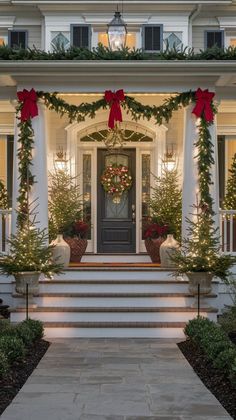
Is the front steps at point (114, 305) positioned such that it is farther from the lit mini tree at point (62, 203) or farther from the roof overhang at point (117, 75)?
the roof overhang at point (117, 75)

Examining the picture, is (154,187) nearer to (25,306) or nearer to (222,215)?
(222,215)

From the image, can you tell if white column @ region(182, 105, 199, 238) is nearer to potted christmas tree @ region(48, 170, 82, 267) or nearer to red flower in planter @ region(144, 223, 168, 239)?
red flower in planter @ region(144, 223, 168, 239)

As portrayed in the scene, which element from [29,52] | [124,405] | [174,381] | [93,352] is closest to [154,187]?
[29,52]

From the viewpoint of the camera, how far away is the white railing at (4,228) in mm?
12678

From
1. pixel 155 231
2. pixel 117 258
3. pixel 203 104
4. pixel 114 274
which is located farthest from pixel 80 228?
pixel 203 104

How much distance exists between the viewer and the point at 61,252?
486 inches

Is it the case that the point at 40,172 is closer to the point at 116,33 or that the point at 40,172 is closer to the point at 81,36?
the point at 116,33

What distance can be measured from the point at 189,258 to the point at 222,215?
6.75 ft

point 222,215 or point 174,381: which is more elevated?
point 222,215

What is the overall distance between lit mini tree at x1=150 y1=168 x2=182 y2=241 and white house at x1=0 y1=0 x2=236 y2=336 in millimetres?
356

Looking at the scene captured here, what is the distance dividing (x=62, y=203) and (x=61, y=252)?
1.67 metres

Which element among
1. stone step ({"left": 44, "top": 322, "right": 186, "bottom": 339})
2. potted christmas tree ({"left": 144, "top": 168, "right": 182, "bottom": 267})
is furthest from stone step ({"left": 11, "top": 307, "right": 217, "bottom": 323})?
potted christmas tree ({"left": 144, "top": 168, "right": 182, "bottom": 267})

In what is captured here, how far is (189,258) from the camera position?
11.2 m

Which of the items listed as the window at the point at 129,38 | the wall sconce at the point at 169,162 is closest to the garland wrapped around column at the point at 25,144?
the wall sconce at the point at 169,162
